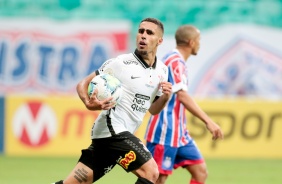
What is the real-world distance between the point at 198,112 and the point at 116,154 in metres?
1.50

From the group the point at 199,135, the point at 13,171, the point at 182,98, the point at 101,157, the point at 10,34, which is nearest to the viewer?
the point at 101,157

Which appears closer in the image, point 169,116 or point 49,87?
point 169,116

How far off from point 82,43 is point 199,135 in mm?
5455

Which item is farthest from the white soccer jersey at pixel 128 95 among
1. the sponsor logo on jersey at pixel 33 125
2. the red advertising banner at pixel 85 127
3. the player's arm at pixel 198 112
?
the sponsor logo on jersey at pixel 33 125


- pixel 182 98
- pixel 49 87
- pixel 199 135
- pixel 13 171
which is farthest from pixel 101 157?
pixel 49 87

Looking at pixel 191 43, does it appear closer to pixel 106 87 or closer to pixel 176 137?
pixel 176 137

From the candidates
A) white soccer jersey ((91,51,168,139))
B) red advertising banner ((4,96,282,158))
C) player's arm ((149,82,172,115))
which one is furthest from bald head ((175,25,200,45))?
red advertising banner ((4,96,282,158))

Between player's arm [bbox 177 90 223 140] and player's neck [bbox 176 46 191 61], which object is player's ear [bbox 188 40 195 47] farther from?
player's arm [bbox 177 90 223 140]

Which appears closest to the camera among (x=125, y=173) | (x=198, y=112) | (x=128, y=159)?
(x=128, y=159)

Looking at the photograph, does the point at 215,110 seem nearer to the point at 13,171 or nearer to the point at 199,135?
the point at 199,135

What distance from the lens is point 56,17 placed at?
21297 mm

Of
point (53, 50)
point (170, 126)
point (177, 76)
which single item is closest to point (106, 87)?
point (177, 76)

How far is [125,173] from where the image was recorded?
46.5 feet

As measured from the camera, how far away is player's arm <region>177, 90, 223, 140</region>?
8961 millimetres
